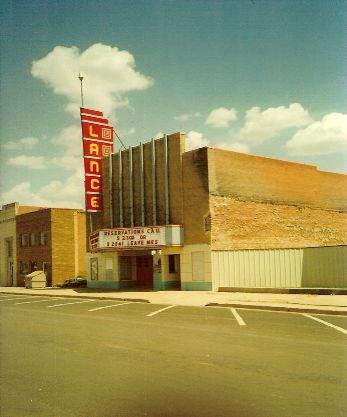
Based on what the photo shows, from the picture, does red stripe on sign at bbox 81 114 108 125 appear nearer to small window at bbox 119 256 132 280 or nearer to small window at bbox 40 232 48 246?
small window at bbox 119 256 132 280

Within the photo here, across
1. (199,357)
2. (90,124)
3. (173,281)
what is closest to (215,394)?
(199,357)

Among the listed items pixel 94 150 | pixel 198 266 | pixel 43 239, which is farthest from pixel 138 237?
pixel 43 239

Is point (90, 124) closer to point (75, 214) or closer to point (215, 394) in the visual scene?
point (75, 214)

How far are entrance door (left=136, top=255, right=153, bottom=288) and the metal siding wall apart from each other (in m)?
7.32

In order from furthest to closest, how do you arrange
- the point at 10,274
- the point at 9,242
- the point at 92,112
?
the point at 9,242 → the point at 10,274 → the point at 92,112

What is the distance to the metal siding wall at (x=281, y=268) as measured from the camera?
24.0 m

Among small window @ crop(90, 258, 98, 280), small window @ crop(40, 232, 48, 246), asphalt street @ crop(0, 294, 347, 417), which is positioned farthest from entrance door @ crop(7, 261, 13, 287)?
asphalt street @ crop(0, 294, 347, 417)

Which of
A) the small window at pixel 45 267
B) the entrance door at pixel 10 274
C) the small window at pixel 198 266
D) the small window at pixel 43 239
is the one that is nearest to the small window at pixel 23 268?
the entrance door at pixel 10 274

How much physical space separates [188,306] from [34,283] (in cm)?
2424

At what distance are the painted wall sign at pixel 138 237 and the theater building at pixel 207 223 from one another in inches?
2.4

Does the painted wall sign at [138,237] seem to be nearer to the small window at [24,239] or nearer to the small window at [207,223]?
the small window at [207,223]

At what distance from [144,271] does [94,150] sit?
30.1 feet

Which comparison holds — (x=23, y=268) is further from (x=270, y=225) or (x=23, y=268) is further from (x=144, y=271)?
(x=270, y=225)

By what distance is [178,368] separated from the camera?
832cm
